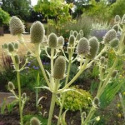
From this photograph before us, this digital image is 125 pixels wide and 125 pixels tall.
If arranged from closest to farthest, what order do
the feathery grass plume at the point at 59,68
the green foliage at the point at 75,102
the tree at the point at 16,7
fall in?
the feathery grass plume at the point at 59,68 < the green foliage at the point at 75,102 < the tree at the point at 16,7

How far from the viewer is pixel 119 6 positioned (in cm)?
1989

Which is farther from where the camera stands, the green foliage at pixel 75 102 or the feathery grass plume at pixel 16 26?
the green foliage at pixel 75 102

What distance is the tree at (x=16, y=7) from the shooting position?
70.2 feet

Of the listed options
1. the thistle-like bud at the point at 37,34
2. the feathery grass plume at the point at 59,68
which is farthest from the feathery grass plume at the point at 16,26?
the feathery grass plume at the point at 59,68

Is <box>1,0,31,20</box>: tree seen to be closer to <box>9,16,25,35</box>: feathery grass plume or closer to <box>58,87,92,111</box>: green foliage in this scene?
<box>58,87,92,111</box>: green foliage

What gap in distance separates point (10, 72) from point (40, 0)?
625 centimetres

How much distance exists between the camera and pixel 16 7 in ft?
Answer: 72.4

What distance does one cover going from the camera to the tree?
2139 centimetres

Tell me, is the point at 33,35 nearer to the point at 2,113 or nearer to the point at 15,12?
the point at 2,113

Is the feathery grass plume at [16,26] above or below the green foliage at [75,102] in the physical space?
above

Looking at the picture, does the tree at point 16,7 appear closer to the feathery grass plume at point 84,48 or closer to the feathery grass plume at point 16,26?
the feathery grass plume at point 16,26

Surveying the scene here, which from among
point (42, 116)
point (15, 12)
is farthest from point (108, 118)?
point (15, 12)

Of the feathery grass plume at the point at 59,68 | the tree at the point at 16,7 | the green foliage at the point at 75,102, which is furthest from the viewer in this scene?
the tree at the point at 16,7

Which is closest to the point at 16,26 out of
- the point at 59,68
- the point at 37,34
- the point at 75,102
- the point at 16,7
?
the point at 37,34
